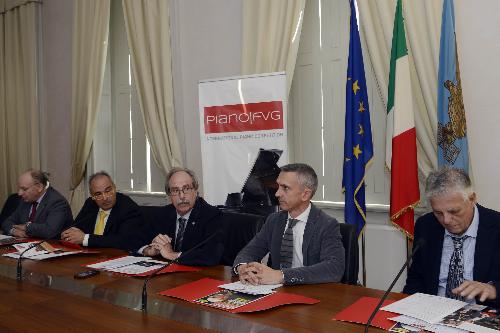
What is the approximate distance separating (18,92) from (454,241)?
20.6 ft

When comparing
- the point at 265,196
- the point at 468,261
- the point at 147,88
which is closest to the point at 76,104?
the point at 147,88

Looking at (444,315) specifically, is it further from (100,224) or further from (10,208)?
(10,208)

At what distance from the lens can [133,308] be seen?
205 cm

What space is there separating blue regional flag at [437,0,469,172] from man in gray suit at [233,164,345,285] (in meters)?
1.00

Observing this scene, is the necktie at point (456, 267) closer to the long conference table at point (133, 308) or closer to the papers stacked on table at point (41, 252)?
the long conference table at point (133, 308)

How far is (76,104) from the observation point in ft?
20.5

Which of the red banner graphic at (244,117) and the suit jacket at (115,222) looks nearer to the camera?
the suit jacket at (115,222)

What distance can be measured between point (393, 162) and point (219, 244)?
1.28 m

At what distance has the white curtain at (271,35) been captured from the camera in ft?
13.9

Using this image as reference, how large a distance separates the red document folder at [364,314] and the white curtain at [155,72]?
3388 mm

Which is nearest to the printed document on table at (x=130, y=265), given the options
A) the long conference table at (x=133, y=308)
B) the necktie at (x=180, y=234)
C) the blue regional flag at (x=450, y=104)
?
the long conference table at (x=133, y=308)

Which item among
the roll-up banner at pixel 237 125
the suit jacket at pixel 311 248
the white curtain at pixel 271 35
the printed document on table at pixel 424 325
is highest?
the white curtain at pixel 271 35

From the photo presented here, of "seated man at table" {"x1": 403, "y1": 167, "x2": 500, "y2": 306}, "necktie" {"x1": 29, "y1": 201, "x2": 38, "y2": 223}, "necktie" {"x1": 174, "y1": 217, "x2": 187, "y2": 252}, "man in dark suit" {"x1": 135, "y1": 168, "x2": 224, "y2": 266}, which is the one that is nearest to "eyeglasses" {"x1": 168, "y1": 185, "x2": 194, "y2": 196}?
"man in dark suit" {"x1": 135, "y1": 168, "x2": 224, "y2": 266}

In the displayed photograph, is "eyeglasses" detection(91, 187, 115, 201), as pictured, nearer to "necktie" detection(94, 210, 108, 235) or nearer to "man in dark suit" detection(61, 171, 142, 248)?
"man in dark suit" detection(61, 171, 142, 248)
